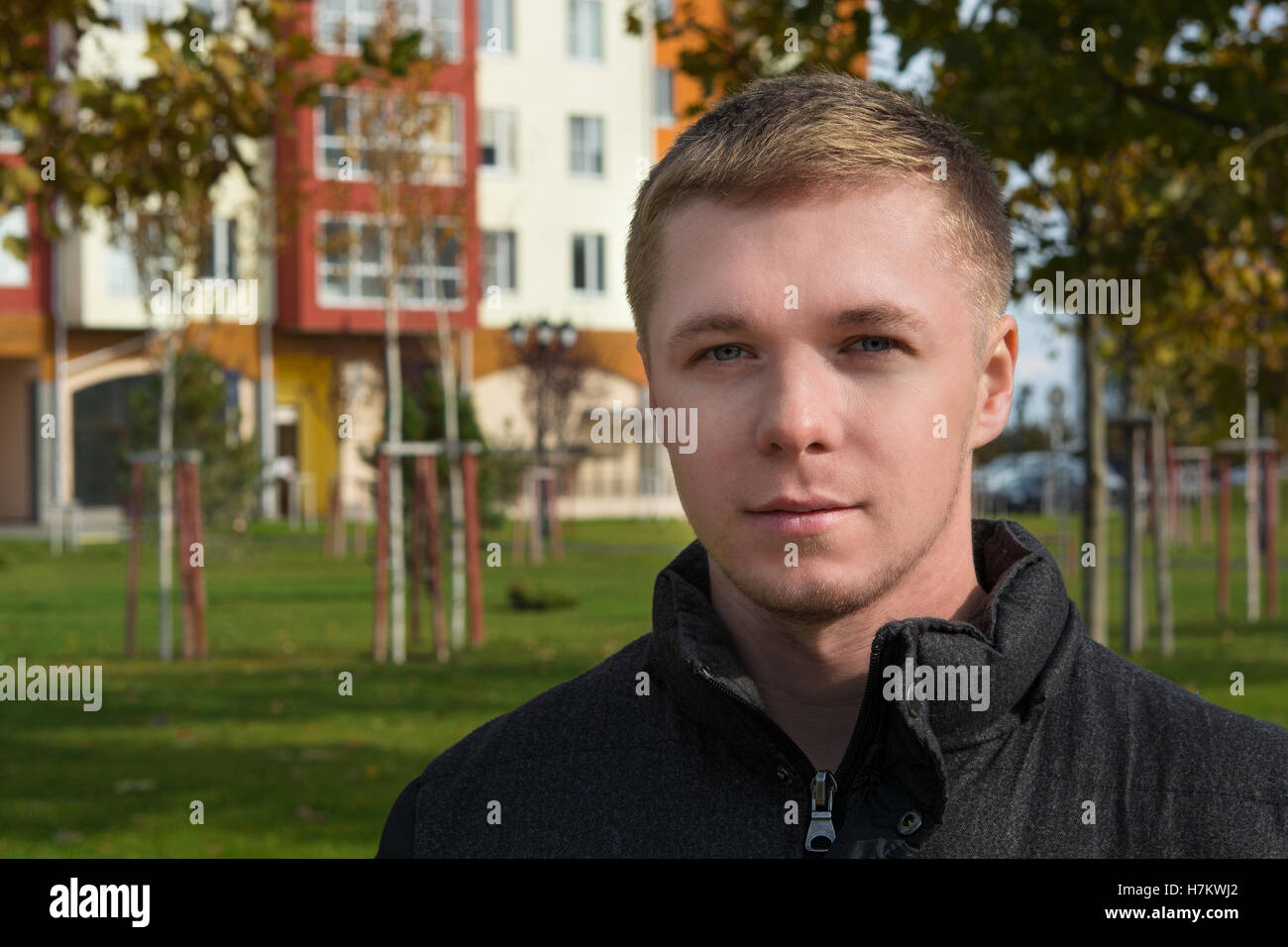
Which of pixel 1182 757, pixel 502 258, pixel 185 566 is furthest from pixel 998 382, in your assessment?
pixel 502 258

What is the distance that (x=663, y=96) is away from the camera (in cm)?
5472

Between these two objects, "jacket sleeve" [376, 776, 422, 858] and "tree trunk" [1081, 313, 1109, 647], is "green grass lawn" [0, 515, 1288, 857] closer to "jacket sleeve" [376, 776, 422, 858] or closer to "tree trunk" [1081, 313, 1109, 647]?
Result: "tree trunk" [1081, 313, 1109, 647]

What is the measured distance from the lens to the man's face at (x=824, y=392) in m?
2.02

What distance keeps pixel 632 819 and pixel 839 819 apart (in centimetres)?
29

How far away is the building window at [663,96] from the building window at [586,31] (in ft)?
→ 12.9

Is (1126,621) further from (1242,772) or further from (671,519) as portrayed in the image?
(671,519)

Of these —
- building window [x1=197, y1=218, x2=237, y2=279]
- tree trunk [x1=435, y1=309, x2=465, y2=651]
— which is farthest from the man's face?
building window [x1=197, y1=218, x2=237, y2=279]

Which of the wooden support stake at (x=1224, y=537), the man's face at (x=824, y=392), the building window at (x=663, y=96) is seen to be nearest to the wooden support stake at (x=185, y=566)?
the wooden support stake at (x=1224, y=537)

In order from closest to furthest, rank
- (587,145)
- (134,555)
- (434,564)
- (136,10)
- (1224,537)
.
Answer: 1. (134,555)
2. (434,564)
3. (1224,537)
4. (136,10)
5. (587,145)

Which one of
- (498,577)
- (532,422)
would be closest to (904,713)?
(498,577)

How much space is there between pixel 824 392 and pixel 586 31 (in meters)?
50.2

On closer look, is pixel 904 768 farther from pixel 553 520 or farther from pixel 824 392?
pixel 553 520

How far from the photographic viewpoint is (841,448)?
6.61 feet
